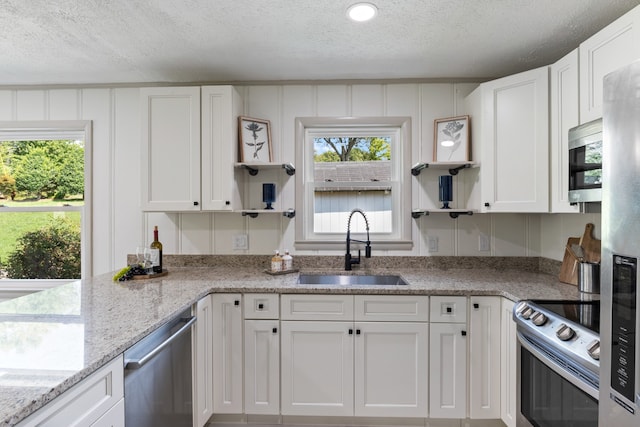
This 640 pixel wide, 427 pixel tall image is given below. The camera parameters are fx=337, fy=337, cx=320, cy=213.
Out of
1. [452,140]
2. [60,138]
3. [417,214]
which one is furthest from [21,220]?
[452,140]

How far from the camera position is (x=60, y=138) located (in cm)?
268

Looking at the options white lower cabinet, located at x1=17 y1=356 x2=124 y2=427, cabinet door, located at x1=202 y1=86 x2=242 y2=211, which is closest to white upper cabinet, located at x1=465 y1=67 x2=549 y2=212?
cabinet door, located at x1=202 y1=86 x2=242 y2=211

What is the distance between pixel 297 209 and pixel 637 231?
79.4 inches

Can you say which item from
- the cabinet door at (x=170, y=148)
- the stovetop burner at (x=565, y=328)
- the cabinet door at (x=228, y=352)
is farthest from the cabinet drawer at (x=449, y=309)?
the cabinet door at (x=170, y=148)

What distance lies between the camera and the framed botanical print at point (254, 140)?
2.40 metres

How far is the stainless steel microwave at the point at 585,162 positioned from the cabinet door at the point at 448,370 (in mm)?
915

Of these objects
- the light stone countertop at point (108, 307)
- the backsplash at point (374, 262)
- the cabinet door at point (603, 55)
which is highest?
the cabinet door at point (603, 55)

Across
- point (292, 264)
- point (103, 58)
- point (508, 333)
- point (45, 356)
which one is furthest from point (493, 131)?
point (103, 58)

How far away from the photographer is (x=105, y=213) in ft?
8.68

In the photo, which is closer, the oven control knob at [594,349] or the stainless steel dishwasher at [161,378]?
the oven control knob at [594,349]

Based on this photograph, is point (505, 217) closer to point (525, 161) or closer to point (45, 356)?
point (525, 161)

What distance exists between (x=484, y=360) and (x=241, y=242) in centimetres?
179

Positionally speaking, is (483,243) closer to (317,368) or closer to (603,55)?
(603,55)

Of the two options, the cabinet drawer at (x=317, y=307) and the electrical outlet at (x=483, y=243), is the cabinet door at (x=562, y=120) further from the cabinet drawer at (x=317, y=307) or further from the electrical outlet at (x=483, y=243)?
the cabinet drawer at (x=317, y=307)
